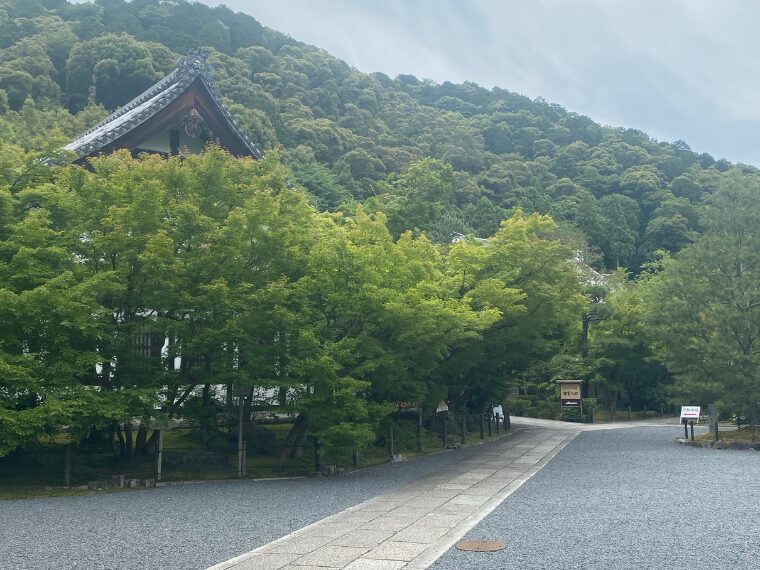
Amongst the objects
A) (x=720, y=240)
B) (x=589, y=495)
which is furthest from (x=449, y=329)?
(x=720, y=240)

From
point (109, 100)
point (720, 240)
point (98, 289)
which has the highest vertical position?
point (109, 100)

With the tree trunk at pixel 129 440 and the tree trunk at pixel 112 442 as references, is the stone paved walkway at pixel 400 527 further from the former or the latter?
the tree trunk at pixel 112 442

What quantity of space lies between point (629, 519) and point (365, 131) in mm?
74936

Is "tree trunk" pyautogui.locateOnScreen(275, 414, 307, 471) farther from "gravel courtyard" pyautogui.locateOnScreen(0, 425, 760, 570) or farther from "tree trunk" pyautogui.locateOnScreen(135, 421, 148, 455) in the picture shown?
"tree trunk" pyautogui.locateOnScreen(135, 421, 148, 455)

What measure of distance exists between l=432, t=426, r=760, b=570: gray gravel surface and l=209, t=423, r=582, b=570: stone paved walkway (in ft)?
1.25

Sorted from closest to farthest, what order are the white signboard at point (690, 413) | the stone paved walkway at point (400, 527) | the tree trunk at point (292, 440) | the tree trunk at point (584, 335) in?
the stone paved walkway at point (400, 527)
the tree trunk at point (292, 440)
the white signboard at point (690, 413)
the tree trunk at point (584, 335)

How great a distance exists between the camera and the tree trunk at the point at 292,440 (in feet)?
52.4

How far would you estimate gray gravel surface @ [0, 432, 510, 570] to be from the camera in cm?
830

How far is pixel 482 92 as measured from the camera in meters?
128

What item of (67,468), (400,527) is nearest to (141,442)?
(67,468)

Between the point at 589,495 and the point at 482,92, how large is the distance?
12336cm

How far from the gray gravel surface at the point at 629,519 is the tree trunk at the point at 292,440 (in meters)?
5.43

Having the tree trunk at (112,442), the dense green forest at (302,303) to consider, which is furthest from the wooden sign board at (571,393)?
the tree trunk at (112,442)

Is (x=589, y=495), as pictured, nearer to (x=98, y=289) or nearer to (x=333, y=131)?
(x=98, y=289)
